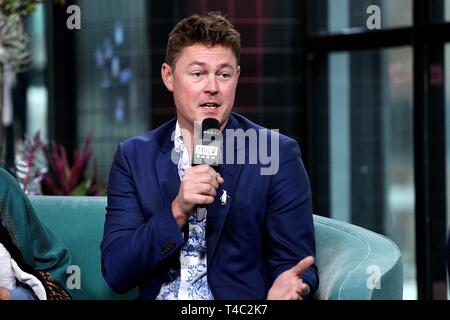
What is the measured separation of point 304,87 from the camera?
5867 mm

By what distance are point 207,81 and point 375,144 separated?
337 cm

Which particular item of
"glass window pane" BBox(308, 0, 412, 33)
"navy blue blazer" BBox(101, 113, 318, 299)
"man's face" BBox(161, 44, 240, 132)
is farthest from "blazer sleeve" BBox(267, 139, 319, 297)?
"glass window pane" BBox(308, 0, 412, 33)

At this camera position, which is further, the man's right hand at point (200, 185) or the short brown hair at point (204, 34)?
the short brown hair at point (204, 34)

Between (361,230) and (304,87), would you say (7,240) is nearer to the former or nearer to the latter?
(361,230)

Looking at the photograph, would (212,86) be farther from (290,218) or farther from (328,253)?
(328,253)

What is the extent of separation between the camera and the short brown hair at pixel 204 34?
2.39 metres

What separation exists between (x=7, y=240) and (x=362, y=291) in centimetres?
101

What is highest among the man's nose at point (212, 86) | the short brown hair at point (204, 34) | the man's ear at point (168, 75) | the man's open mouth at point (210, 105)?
the short brown hair at point (204, 34)

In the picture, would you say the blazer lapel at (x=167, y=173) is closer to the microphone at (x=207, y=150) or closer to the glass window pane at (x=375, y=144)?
the microphone at (x=207, y=150)

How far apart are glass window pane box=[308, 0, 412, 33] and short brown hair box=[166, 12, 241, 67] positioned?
292 cm

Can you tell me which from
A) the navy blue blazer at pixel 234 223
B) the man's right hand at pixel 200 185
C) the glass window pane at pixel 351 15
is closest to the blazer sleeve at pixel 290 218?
the navy blue blazer at pixel 234 223

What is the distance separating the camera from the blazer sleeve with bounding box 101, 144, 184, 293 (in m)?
2.28

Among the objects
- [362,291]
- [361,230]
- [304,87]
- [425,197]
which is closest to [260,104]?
[304,87]

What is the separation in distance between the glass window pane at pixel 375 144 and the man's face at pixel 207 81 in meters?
3.11
